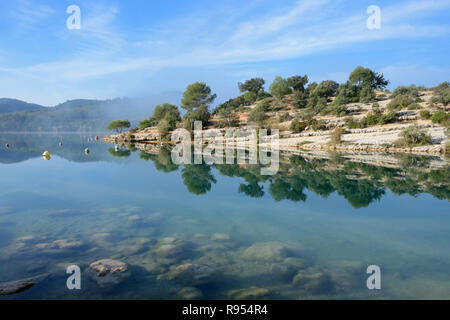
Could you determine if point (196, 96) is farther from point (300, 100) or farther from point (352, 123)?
point (352, 123)

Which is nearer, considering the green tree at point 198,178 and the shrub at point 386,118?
the green tree at point 198,178

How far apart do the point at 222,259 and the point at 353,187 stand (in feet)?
31.4

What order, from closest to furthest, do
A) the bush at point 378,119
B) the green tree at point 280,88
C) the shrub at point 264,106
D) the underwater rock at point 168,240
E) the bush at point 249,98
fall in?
the underwater rock at point 168,240, the bush at point 378,119, the shrub at point 264,106, the green tree at point 280,88, the bush at point 249,98

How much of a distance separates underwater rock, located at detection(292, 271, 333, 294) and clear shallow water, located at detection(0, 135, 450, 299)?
0.02m

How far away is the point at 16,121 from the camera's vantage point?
610 ft

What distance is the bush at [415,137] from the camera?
28906 millimetres

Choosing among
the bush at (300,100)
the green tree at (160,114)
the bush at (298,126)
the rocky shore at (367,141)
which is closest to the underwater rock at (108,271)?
the rocky shore at (367,141)

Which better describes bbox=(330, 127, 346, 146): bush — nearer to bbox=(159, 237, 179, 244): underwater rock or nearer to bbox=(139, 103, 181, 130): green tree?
bbox=(159, 237, 179, 244): underwater rock

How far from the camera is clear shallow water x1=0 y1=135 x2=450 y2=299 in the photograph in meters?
4.73

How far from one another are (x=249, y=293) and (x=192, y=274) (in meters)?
1.16

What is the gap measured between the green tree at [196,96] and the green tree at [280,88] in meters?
15.5

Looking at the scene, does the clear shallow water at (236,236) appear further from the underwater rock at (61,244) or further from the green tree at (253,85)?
the green tree at (253,85)
